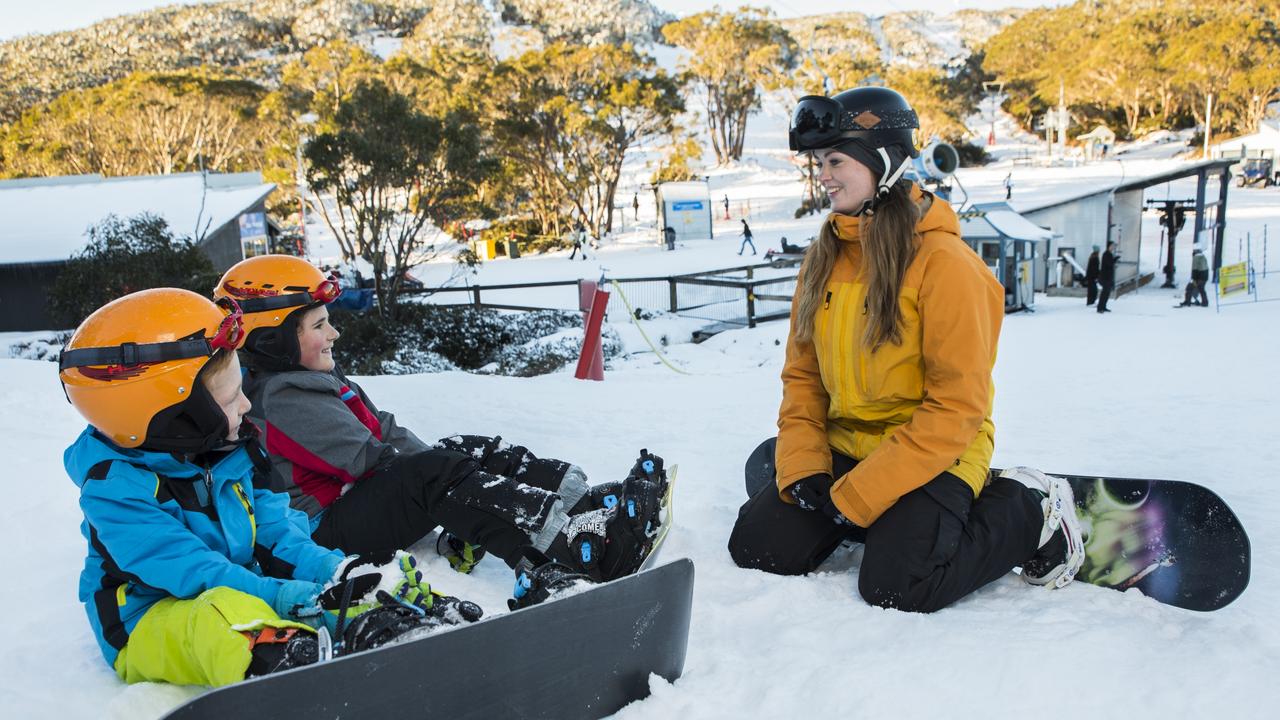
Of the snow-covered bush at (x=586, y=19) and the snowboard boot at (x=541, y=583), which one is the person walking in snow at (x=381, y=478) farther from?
the snow-covered bush at (x=586, y=19)

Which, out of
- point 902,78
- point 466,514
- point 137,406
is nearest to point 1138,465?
point 466,514

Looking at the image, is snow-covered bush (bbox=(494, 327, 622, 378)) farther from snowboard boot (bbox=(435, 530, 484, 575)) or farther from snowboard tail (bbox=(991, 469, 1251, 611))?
snowboard tail (bbox=(991, 469, 1251, 611))

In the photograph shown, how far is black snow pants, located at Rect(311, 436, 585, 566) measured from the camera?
271 cm

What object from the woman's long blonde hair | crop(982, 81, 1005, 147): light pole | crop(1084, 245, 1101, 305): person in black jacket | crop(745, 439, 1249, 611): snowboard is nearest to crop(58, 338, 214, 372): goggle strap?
the woman's long blonde hair

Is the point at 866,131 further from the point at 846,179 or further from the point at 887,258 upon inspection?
the point at 887,258

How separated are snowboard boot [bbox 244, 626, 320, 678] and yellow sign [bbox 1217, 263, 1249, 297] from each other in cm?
1892

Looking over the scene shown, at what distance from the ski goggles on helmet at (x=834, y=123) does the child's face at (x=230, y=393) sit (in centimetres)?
184

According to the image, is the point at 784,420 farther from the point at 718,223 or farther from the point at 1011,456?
the point at 718,223

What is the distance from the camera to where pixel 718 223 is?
3884 centimetres

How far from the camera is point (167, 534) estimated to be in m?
2.04

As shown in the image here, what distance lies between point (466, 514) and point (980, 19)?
158 meters

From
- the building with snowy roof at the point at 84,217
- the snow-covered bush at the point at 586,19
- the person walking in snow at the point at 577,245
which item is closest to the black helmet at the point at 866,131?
the building with snowy roof at the point at 84,217

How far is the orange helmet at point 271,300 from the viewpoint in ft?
9.66

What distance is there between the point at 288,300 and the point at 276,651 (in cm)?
141
